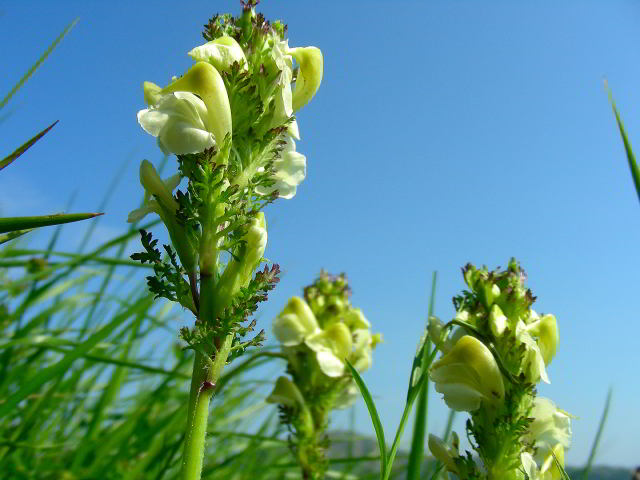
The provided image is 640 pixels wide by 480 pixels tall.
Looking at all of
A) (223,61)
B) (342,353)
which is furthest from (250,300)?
(342,353)

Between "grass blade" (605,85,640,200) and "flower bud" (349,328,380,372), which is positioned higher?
"grass blade" (605,85,640,200)

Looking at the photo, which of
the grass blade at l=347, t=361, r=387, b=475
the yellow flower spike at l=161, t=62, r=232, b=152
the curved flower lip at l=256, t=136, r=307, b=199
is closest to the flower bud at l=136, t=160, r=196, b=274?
the yellow flower spike at l=161, t=62, r=232, b=152

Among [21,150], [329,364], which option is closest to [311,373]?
[329,364]

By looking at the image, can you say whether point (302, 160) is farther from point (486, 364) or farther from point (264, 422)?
point (264, 422)

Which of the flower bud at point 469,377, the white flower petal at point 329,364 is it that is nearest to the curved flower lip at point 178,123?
the flower bud at point 469,377

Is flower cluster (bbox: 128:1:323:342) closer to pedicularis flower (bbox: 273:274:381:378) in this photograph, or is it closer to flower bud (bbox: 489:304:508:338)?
flower bud (bbox: 489:304:508:338)

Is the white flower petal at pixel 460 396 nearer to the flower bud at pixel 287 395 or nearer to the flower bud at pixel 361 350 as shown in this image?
the flower bud at pixel 287 395

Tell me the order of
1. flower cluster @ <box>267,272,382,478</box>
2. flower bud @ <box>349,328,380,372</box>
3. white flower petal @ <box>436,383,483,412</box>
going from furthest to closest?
flower bud @ <box>349,328,380,372</box>
flower cluster @ <box>267,272,382,478</box>
white flower petal @ <box>436,383,483,412</box>
